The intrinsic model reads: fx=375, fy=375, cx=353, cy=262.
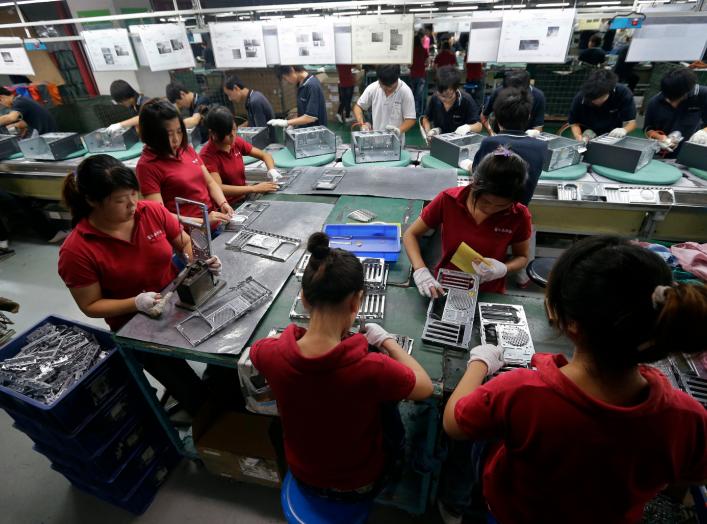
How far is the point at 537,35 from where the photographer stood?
2.40 metres

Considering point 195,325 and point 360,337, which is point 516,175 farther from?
point 195,325

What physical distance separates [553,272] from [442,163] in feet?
7.65

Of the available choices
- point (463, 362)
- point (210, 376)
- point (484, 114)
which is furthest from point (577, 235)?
point (210, 376)

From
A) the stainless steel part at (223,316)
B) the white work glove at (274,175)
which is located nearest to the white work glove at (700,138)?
the white work glove at (274,175)

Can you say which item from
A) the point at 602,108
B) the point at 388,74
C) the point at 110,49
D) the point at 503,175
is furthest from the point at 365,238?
the point at 110,49

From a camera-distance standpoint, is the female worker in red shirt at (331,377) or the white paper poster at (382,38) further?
the white paper poster at (382,38)

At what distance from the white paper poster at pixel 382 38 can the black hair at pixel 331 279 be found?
2.28 m

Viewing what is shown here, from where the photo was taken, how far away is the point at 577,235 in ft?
9.56

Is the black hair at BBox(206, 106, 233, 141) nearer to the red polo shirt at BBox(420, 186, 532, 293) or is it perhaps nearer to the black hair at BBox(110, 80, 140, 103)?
the red polo shirt at BBox(420, 186, 532, 293)

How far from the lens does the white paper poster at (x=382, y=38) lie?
2.64 meters

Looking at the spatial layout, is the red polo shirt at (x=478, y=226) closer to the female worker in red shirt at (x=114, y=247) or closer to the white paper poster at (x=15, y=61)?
the female worker in red shirt at (x=114, y=247)

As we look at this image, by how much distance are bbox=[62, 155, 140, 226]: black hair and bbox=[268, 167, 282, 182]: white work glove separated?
140cm

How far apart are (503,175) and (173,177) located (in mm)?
1709

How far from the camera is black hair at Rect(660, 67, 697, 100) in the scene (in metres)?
2.92
